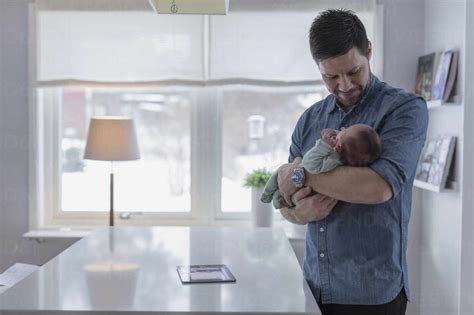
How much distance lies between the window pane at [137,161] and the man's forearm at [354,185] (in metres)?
2.19

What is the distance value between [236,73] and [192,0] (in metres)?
1.59

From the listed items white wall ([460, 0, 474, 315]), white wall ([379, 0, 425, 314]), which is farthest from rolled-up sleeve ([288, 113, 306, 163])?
white wall ([379, 0, 425, 314])

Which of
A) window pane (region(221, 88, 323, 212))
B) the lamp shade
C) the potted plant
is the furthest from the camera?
window pane (region(221, 88, 323, 212))

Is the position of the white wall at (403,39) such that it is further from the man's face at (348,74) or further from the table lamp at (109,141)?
the man's face at (348,74)

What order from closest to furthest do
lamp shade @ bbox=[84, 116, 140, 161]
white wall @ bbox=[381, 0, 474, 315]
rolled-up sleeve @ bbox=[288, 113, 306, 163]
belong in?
rolled-up sleeve @ bbox=[288, 113, 306, 163]
white wall @ bbox=[381, 0, 474, 315]
lamp shade @ bbox=[84, 116, 140, 161]

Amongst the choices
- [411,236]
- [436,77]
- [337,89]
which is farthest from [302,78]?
[337,89]

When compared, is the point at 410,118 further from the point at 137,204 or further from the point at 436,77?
the point at 137,204

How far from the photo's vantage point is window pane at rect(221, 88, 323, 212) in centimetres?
356

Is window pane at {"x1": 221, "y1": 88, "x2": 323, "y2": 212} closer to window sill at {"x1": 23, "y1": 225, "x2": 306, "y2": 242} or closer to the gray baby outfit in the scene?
window sill at {"x1": 23, "y1": 225, "x2": 306, "y2": 242}

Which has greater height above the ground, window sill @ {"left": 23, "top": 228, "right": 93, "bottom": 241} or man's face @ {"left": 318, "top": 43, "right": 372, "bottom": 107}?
man's face @ {"left": 318, "top": 43, "right": 372, "bottom": 107}

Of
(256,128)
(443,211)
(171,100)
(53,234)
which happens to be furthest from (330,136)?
(53,234)

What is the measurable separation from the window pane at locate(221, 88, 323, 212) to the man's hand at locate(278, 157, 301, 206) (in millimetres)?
1922

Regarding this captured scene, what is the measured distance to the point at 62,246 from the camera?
11.4 feet

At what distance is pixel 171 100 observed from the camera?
3605mm
